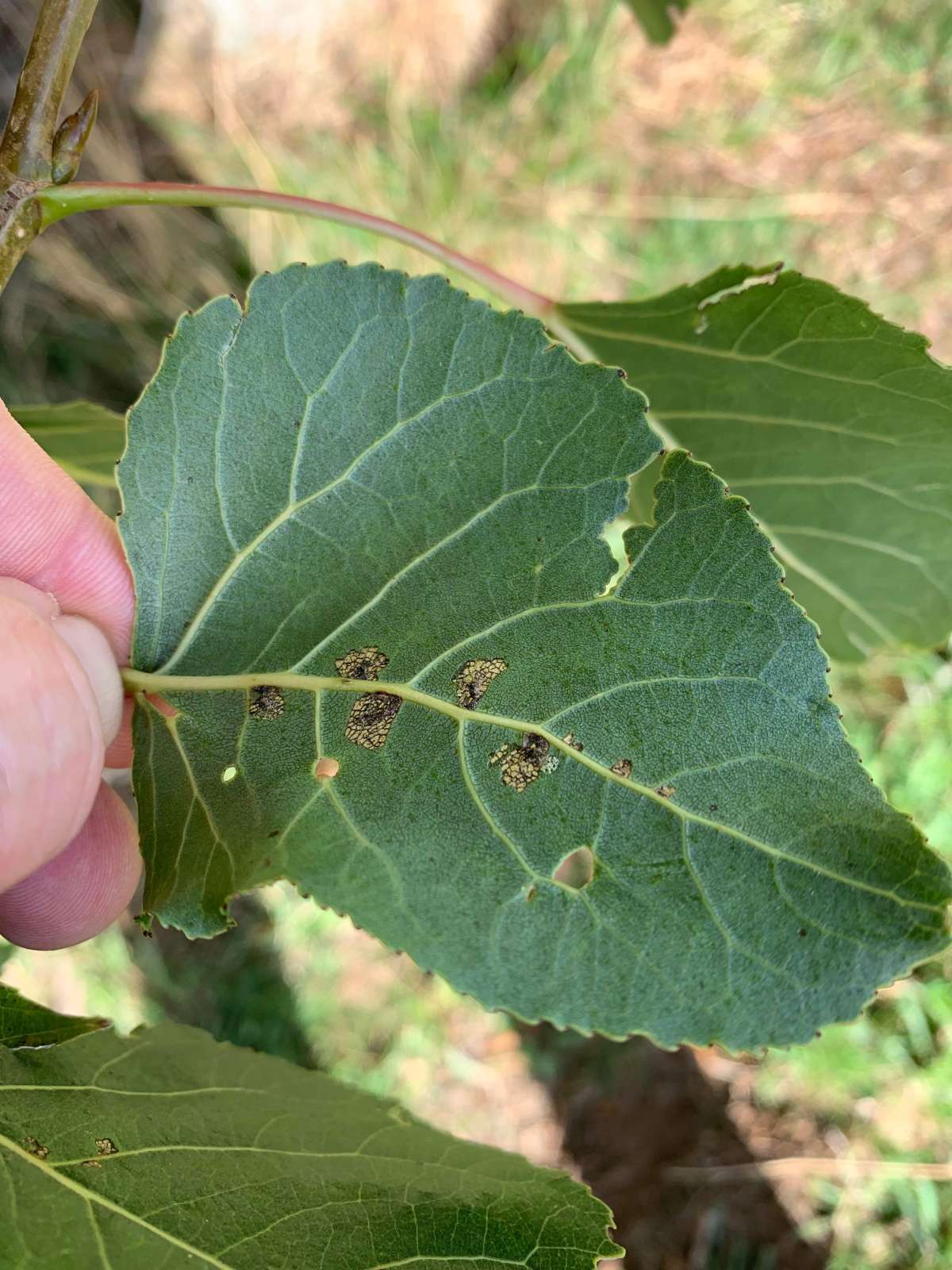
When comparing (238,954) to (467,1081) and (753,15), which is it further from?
(753,15)

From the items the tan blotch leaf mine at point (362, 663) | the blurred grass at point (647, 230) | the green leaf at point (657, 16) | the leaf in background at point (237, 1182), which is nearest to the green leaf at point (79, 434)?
the tan blotch leaf mine at point (362, 663)

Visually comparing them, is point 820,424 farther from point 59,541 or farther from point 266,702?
point 59,541

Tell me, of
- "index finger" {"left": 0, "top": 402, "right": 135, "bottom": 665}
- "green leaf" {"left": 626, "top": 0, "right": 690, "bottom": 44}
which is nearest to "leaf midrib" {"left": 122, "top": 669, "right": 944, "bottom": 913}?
"index finger" {"left": 0, "top": 402, "right": 135, "bottom": 665}

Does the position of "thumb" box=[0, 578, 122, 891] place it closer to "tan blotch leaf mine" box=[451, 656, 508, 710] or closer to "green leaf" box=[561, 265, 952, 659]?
"tan blotch leaf mine" box=[451, 656, 508, 710]

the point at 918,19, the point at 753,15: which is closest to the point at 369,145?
the point at 753,15

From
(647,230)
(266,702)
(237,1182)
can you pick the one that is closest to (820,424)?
(266,702)
